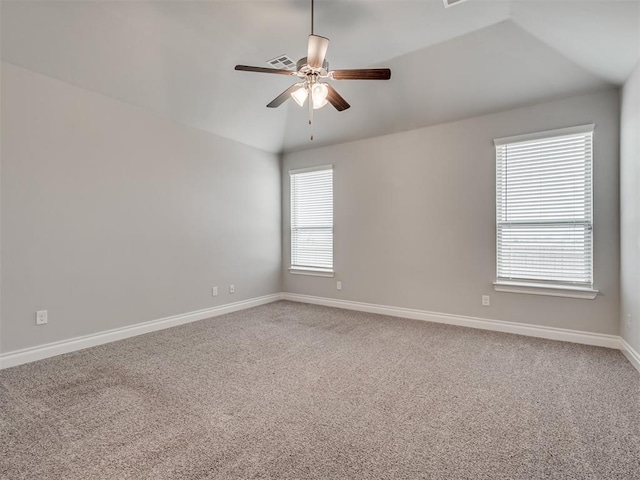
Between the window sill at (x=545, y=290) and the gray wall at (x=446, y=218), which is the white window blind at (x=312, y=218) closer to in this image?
the gray wall at (x=446, y=218)

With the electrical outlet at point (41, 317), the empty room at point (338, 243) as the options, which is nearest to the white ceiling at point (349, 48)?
the empty room at point (338, 243)

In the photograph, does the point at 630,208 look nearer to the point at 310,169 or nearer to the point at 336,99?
the point at 336,99

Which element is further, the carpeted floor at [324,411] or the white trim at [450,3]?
the white trim at [450,3]

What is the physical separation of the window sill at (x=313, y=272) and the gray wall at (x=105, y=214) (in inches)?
36.3

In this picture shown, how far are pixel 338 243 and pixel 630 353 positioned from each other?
11.8 feet

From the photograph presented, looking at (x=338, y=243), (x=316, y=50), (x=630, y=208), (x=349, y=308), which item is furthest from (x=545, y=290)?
(x=316, y=50)

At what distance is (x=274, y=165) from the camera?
5.91m

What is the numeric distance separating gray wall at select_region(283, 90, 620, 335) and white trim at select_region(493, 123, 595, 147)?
74mm

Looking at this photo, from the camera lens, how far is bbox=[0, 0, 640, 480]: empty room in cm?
198

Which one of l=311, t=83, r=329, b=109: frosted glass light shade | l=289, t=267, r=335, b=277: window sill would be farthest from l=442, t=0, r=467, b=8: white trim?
l=289, t=267, r=335, b=277: window sill

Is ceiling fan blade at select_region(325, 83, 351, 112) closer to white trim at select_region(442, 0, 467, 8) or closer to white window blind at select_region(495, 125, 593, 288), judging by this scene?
white trim at select_region(442, 0, 467, 8)

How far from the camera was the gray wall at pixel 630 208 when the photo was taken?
2.89 m

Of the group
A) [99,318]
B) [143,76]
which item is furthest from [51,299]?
[143,76]

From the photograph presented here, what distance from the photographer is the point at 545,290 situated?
148 inches
